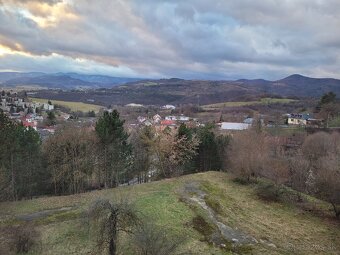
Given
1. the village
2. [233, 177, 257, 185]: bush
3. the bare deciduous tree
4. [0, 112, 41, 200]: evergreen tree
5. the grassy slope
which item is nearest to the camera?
the bare deciduous tree

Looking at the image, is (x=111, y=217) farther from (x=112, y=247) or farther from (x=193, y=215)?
(x=193, y=215)

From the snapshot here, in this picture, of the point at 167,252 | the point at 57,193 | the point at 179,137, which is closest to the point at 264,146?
the point at 179,137

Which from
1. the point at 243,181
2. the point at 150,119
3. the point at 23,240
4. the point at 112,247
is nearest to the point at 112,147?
the point at 243,181

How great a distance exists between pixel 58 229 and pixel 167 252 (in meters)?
12.0

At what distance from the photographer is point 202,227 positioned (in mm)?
25438

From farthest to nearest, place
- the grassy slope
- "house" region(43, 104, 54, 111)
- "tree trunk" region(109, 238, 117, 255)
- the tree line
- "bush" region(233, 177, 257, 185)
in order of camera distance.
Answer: "house" region(43, 104, 54, 111)
"bush" region(233, 177, 257, 185)
the tree line
the grassy slope
"tree trunk" region(109, 238, 117, 255)

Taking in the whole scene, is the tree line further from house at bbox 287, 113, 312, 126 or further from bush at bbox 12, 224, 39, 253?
house at bbox 287, 113, 312, 126

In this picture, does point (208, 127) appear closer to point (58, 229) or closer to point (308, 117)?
point (58, 229)

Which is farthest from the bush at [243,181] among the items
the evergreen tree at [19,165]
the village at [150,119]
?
the village at [150,119]

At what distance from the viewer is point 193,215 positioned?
27500 mm

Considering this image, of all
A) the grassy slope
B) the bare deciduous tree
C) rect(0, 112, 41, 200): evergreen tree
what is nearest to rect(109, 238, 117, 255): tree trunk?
the bare deciduous tree

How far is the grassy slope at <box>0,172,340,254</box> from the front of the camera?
22625 millimetres

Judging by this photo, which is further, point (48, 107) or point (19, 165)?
point (48, 107)

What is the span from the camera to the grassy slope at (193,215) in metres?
22.6
